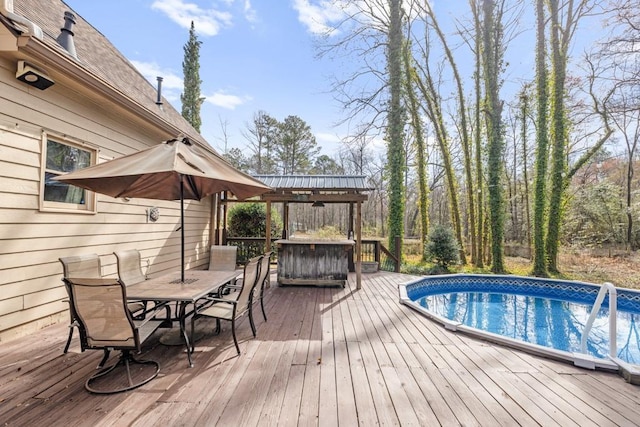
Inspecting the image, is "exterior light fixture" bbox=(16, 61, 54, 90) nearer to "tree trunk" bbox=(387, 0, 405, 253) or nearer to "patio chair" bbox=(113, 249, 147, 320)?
"patio chair" bbox=(113, 249, 147, 320)

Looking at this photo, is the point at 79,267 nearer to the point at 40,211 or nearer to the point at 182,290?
the point at 40,211

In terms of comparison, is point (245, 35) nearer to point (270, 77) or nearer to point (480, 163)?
point (270, 77)

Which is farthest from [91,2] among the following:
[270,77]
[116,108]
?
[270,77]

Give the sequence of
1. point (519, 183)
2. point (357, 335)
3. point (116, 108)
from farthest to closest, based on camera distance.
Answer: point (519, 183) < point (116, 108) < point (357, 335)

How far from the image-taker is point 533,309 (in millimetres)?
6477

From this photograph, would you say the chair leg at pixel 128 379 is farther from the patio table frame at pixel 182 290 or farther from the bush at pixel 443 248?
the bush at pixel 443 248

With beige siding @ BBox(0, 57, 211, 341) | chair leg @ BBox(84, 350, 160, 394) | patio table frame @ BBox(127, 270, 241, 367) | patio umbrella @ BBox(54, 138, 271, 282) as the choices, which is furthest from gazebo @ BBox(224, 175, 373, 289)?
chair leg @ BBox(84, 350, 160, 394)

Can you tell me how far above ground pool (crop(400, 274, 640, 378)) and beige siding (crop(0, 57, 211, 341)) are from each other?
533 centimetres

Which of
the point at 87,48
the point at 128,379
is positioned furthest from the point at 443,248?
the point at 87,48

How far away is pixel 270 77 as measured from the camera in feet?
42.0

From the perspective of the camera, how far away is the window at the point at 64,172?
145 inches

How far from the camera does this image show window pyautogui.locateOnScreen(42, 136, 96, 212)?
3.69 metres

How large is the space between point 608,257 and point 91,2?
20.9 metres

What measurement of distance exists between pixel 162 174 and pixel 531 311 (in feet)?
25.5
